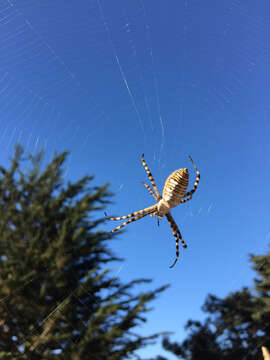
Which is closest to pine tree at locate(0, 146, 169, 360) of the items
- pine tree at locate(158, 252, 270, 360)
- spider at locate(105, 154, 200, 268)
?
spider at locate(105, 154, 200, 268)

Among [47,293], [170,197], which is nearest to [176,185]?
[170,197]

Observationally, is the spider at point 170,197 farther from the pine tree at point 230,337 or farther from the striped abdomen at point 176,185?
the pine tree at point 230,337

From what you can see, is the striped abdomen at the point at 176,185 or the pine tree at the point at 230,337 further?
the pine tree at the point at 230,337

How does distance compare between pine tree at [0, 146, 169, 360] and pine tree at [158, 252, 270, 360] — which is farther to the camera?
pine tree at [158, 252, 270, 360]

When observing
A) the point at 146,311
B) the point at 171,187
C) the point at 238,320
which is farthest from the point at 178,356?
the point at 171,187

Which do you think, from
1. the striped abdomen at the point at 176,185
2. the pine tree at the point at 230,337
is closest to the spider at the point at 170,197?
the striped abdomen at the point at 176,185

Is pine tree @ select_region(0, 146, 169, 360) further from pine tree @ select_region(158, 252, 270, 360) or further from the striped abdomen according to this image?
pine tree @ select_region(158, 252, 270, 360)

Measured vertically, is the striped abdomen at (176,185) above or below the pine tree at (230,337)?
below

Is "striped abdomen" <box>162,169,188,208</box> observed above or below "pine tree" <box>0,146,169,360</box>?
above
